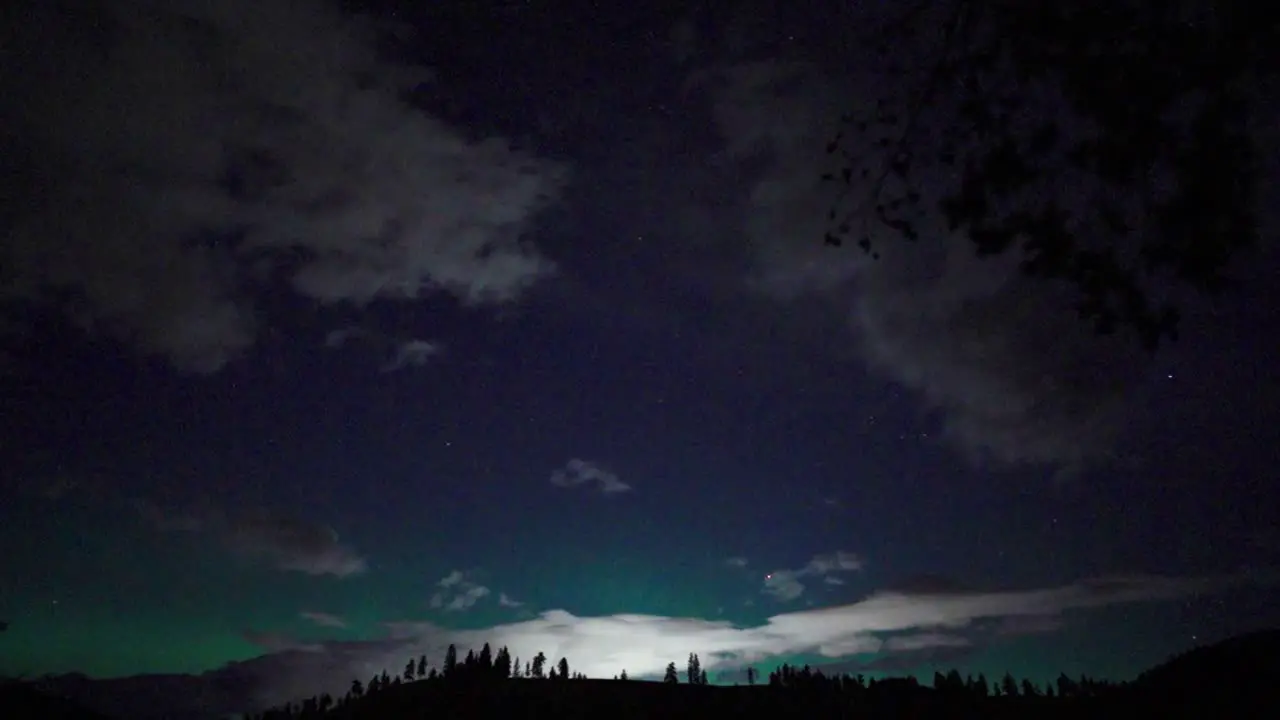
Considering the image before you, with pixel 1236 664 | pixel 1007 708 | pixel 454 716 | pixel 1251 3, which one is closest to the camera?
pixel 1251 3

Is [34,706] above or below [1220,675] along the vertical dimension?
above

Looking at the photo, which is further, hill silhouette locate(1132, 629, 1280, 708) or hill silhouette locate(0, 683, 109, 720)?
hill silhouette locate(1132, 629, 1280, 708)

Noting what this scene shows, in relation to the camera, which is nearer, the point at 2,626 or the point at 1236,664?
the point at 2,626

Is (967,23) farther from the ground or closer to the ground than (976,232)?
farther from the ground

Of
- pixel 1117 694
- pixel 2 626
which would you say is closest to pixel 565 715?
pixel 1117 694

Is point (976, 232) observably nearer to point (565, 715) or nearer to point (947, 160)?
point (947, 160)

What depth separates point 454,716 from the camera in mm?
181250

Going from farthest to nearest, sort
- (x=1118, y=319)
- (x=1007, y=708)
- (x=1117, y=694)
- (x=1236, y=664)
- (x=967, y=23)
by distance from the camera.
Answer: (x=1007, y=708) < (x=1117, y=694) < (x=1236, y=664) < (x=1118, y=319) < (x=967, y=23)

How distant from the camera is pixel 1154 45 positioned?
353 inches

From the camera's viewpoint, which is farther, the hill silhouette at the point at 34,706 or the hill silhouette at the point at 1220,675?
the hill silhouette at the point at 1220,675

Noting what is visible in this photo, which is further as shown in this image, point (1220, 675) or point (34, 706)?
point (1220, 675)

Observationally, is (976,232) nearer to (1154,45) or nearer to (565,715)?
(1154,45)

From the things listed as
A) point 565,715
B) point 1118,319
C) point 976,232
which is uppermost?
point 976,232

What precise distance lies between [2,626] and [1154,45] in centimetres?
4331
